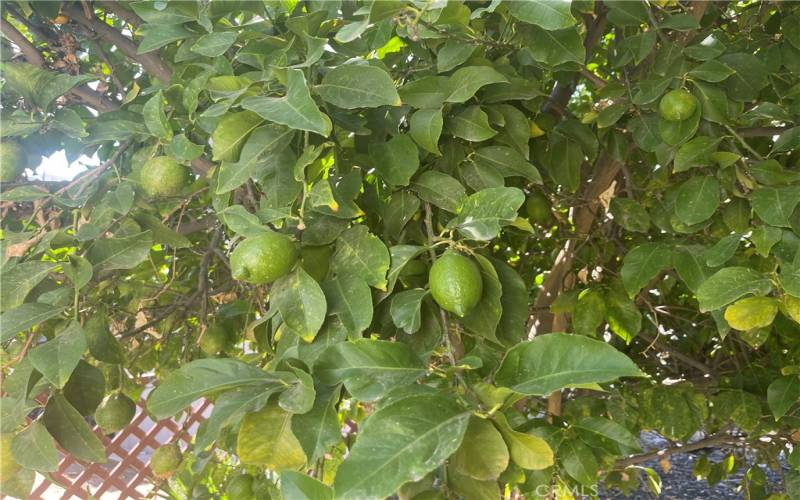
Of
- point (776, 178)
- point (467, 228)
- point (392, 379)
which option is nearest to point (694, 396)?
point (776, 178)

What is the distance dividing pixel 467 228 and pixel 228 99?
33cm

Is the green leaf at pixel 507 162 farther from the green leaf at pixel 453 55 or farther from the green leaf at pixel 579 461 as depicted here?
the green leaf at pixel 579 461

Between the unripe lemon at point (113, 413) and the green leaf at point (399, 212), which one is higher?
the green leaf at point (399, 212)

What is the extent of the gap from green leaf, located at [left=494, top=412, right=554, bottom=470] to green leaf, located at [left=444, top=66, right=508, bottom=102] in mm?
419

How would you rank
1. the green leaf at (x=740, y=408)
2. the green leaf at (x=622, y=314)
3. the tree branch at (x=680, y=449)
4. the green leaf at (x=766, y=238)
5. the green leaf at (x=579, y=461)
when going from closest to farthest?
Result: the green leaf at (x=766, y=238) < the green leaf at (x=579, y=461) < the green leaf at (x=622, y=314) < the green leaf at (x=740, y=408) < the tree branch at (x=680, y=449)

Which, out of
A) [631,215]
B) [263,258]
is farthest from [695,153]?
[263,258]

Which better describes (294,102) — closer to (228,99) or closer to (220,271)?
(228,99)

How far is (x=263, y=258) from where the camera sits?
72 cm

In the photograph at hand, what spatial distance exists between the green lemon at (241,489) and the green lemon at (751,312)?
2.66 feet

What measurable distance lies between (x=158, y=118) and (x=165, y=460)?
0.80 meters

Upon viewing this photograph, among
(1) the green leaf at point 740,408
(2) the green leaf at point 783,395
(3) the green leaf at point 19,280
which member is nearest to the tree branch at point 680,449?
(1) the green leaf at point 740,408

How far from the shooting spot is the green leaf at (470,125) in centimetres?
88

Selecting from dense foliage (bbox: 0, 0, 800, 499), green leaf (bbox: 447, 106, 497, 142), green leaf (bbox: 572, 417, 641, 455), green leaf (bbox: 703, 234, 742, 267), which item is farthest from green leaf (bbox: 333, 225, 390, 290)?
green leaf (bbox: 703, 234, 742, 267)

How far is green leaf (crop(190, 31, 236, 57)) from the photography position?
82 cm
